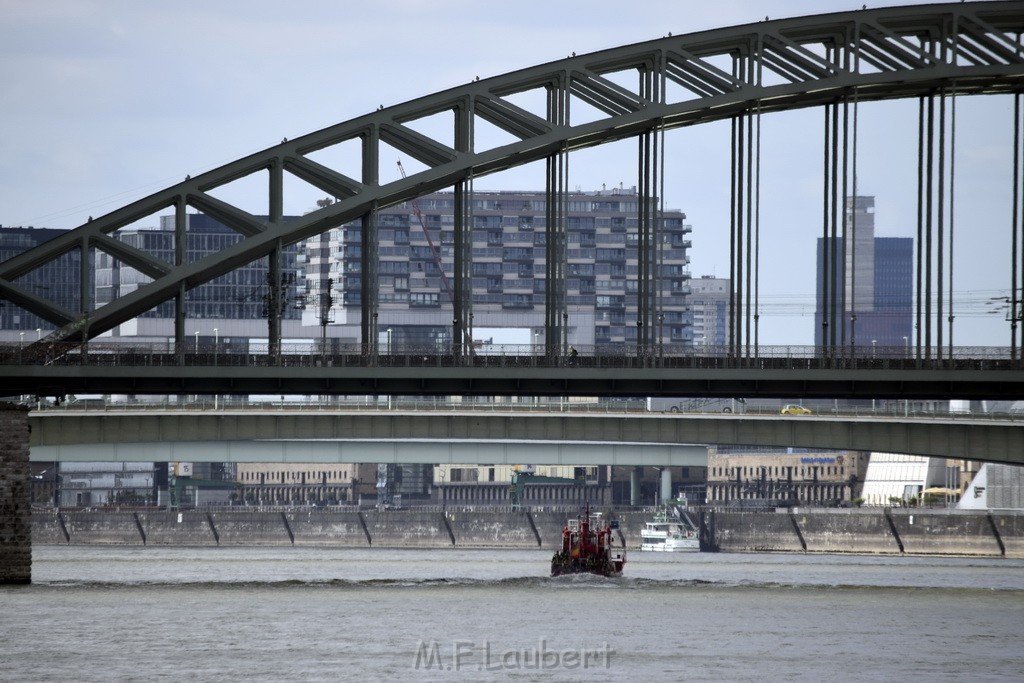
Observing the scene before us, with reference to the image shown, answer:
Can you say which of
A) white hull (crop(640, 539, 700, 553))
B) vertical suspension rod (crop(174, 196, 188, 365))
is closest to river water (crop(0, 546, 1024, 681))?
vertical suspension rod (crop(174, 196, 188, 365))

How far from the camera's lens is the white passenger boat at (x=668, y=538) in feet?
535

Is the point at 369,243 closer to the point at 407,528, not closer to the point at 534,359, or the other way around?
the point at 534,359

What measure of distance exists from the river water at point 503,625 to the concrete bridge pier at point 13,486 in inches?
69.5

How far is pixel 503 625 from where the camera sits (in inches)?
2901

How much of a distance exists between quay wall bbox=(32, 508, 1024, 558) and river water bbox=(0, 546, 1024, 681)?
47.0 metres

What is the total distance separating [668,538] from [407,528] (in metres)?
24.3

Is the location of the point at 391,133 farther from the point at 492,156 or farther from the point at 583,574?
the point at 583,574

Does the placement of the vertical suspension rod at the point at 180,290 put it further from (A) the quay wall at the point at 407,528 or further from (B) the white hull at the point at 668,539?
(A) the quay wall at the point at 407,528

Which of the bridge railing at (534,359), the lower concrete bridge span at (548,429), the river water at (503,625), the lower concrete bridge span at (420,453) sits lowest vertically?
the river water at (503,625)

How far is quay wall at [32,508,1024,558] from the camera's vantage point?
164125 mm

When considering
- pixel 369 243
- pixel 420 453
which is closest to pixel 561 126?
pixel 369 243
